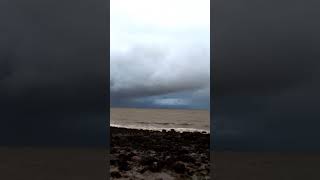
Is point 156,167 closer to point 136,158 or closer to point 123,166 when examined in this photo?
point 123,166

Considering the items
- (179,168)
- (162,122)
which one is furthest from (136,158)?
(162,122)

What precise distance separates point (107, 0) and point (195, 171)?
7.79m

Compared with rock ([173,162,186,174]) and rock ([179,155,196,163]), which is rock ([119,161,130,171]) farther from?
rock ([179,155,196,163])

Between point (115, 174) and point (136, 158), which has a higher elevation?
point (136, 158)

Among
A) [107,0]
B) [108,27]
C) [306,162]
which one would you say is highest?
[107,0]

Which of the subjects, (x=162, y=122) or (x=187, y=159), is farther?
(x=162, y=122)

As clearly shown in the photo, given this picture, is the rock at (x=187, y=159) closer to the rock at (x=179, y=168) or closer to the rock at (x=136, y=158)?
the rock at (x=179, y=168)

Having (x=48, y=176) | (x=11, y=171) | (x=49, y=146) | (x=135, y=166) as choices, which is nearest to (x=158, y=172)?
(x=135, y=166)

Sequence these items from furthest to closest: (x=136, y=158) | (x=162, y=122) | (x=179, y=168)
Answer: (x=162, y=122) → (x=136, y=158) → (x=179, y=168)

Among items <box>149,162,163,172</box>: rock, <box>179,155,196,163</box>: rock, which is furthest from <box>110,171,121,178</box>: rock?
<box>179,155,196,163</box>: rock

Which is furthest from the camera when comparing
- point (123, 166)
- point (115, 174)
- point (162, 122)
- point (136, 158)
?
point (162, 122)

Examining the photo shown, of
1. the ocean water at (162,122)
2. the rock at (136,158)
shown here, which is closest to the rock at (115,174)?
the rock at (136,158)

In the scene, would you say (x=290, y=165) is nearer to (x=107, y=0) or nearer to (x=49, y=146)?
(x=107, y=0)

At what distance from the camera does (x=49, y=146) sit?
30.4m
